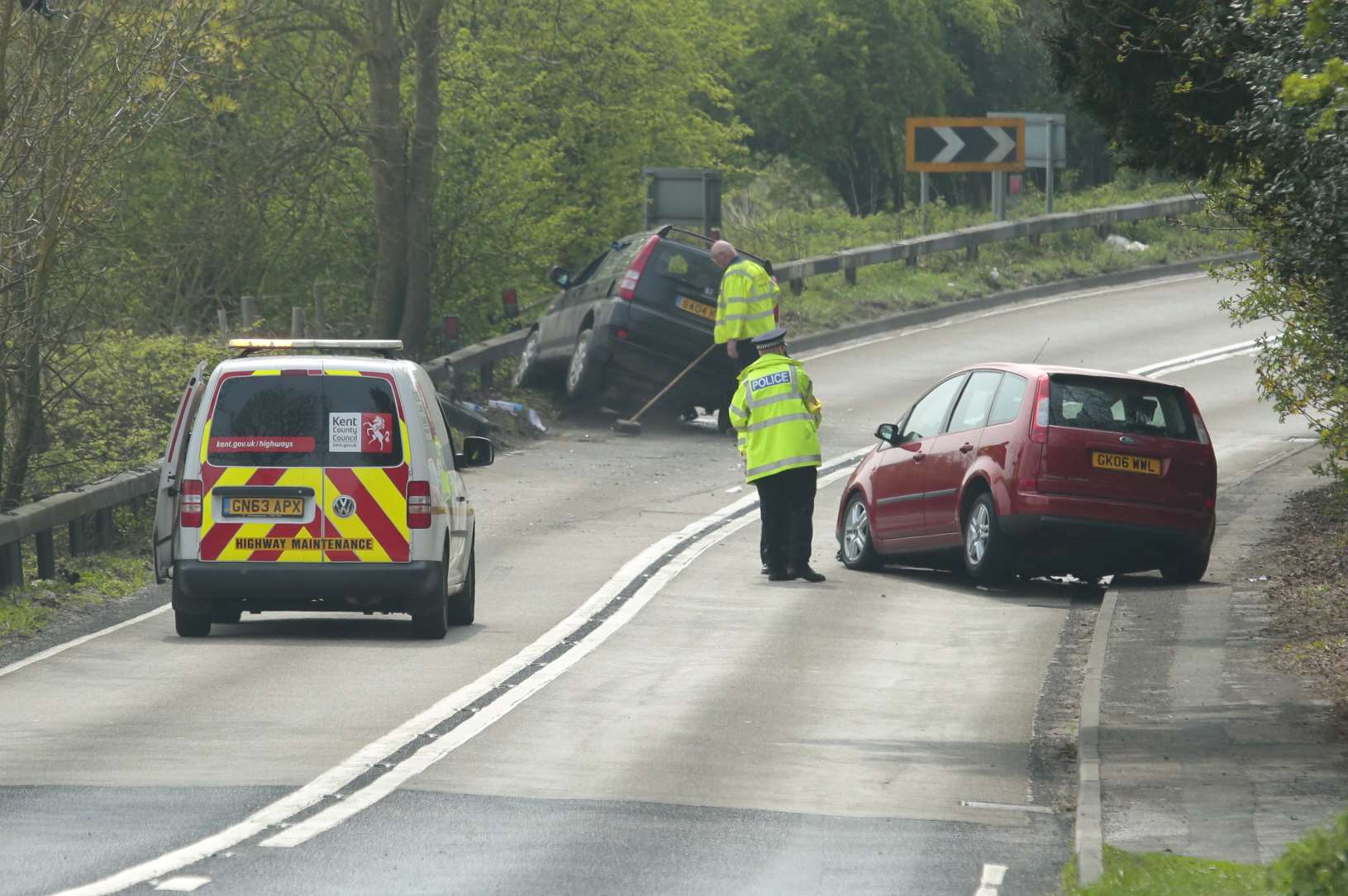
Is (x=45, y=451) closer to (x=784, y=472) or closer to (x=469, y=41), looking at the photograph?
(x=784, y=472)

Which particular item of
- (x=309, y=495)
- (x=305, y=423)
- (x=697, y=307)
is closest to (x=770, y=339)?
(x=305, y=423)

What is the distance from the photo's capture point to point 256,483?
1320cm

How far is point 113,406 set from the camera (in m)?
20.5

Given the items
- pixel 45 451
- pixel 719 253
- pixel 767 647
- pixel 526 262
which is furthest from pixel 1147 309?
pixel 767 647

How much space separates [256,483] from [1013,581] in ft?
21.4

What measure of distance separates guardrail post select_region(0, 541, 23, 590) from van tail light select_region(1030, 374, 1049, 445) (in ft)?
22.9

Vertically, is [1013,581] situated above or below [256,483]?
below

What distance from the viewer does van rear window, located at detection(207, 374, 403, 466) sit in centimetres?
1324

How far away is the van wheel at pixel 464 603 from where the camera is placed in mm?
14180

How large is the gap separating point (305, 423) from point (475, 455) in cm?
168

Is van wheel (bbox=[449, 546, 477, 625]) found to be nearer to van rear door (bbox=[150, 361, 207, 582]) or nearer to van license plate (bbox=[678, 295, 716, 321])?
van rear door (bbox=[150, 361, 207, 582])

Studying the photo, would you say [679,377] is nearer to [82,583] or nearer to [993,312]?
[82,583]

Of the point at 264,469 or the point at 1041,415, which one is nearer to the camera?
the point at 264,469

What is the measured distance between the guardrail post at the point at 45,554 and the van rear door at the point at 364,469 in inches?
122
